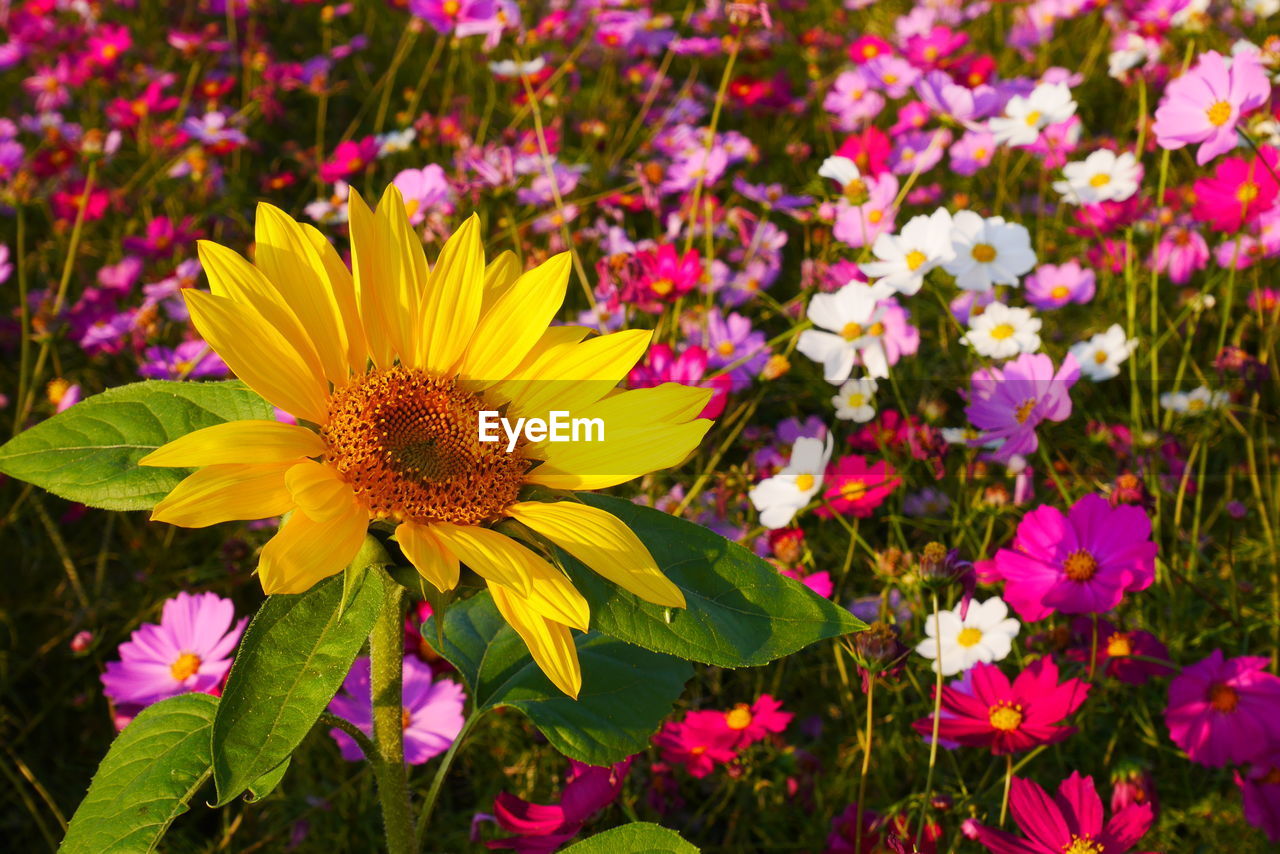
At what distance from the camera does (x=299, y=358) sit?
0.55m

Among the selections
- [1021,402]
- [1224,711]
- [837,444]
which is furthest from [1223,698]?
[837,444]

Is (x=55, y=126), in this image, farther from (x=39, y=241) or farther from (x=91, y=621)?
(x=91, y=621)

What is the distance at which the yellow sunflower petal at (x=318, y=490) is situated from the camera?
0.50 metres

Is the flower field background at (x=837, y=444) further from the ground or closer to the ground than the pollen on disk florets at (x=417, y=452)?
closer to the ground

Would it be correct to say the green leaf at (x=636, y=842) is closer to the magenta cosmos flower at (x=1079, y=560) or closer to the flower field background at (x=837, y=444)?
the flower field background at (x=837, y=444)

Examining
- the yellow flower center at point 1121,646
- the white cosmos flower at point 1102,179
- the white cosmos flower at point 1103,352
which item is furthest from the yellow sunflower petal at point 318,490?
the white cosmos flower at point 1102,179

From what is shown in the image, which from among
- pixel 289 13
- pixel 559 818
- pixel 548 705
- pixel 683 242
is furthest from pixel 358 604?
pixel 289 13

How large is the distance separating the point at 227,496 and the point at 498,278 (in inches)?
8.1

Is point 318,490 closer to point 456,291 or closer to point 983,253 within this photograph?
point 456,291

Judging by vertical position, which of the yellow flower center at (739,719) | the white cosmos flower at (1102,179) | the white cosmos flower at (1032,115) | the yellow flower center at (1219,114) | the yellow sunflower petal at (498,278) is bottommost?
the yellow flower center at (739,719)

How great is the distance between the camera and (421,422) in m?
0.60

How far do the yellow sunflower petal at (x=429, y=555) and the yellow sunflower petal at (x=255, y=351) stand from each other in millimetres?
92

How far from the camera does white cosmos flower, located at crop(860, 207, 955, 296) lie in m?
1.26

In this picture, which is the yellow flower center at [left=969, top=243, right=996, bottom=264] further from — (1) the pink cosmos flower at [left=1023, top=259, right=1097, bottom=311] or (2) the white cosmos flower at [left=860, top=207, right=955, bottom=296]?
(1) the pink cosmos flower at [left=1023, top=259, right=1097, bottom=311]
